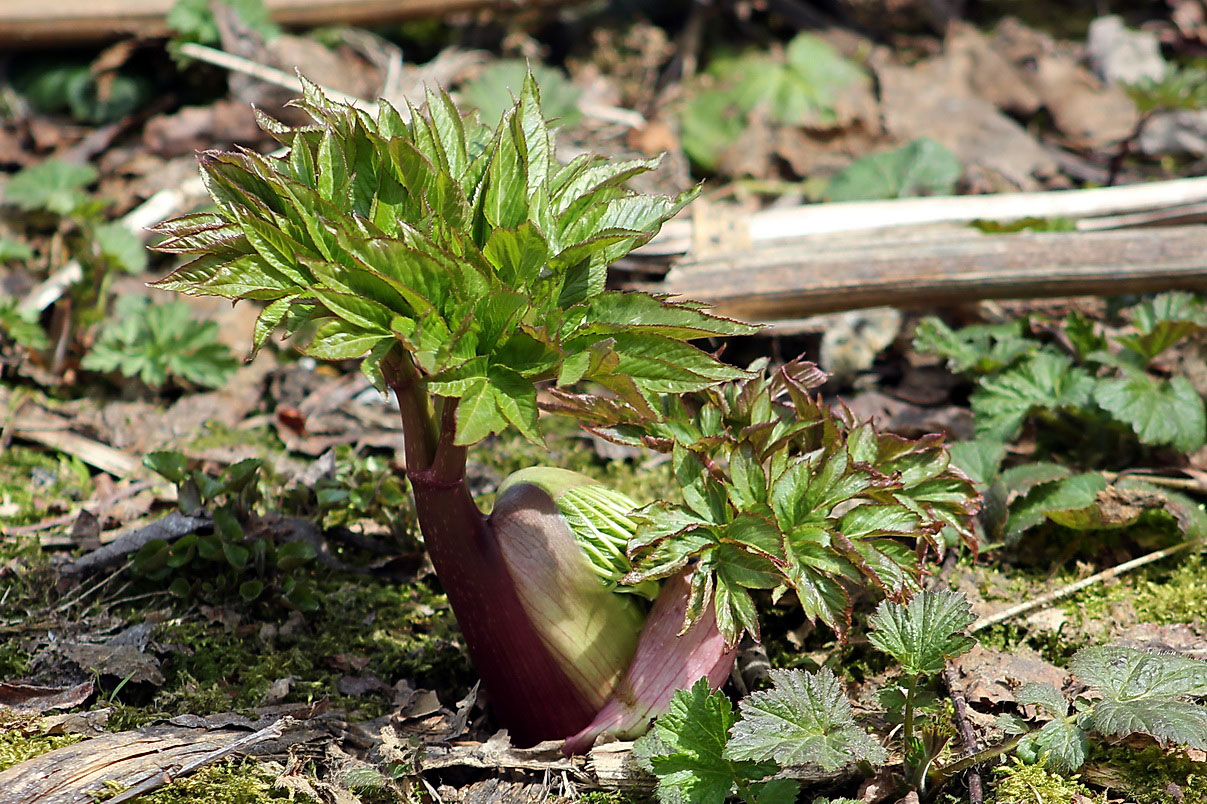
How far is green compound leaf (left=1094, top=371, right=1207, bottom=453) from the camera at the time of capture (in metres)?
3.14

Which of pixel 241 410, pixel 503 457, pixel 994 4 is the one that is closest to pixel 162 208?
pixel 241 410

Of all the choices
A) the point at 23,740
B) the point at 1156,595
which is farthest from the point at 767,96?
the point at 23,740

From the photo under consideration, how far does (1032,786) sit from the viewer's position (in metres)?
2.24

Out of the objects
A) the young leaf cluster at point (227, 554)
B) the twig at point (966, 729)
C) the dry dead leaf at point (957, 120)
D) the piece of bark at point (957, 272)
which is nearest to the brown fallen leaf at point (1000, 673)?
the twig at point (966, 729)

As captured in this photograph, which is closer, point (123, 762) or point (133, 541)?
point (123, 762)

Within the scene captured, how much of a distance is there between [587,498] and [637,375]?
1.60 ft

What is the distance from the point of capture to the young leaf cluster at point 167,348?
3.87 metres

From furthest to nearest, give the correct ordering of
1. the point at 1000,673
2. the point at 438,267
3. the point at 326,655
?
1. the point at 326,655
2. the point at 1000,673
3. the point at 438,267

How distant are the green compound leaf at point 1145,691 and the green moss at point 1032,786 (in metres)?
0.19

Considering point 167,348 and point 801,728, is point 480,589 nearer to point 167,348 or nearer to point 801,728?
point 801,728

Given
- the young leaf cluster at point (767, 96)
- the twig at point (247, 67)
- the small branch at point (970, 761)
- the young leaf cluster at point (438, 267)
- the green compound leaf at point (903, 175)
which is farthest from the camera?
the young leaf cluster at point (767, 96)

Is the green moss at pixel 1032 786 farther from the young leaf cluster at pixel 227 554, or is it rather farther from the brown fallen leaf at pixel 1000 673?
the young leaf cluster at pixel 227 554

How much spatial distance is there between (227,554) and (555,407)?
1049mm

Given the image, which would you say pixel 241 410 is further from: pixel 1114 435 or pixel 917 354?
pixel 1114 435
